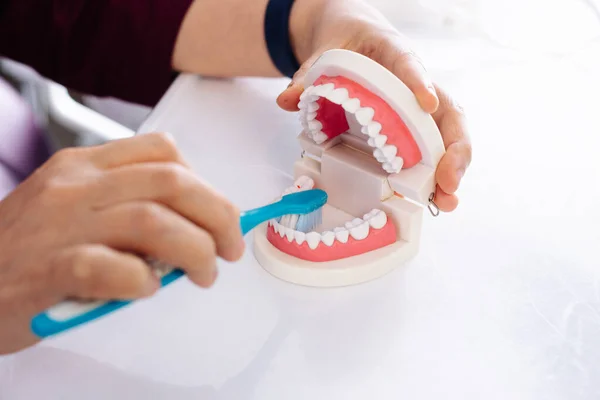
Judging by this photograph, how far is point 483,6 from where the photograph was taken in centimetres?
99

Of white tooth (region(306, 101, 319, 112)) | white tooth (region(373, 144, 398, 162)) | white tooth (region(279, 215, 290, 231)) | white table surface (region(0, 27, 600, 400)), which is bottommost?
white table surface (region(0, 27, 600, 400))

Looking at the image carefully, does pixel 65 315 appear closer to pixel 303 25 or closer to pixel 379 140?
pixel 379 140

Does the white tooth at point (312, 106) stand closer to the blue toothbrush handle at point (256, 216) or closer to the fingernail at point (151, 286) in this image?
the blue toothbrush handle at point (256, 216)

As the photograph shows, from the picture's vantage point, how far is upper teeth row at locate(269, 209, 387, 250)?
0.58 m

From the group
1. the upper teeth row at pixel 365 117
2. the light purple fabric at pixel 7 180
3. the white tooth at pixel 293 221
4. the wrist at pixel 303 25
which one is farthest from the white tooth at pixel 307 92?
the light purple fabric at pixel 7 180

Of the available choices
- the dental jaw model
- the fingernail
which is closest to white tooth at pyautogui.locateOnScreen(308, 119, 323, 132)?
the dental jaw model

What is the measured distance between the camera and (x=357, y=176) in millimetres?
599

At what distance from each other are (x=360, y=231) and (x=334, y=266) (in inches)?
1.5

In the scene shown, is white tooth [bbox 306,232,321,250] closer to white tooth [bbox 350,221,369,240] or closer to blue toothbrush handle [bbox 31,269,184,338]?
white tooth [bbox 350,221,369,240]

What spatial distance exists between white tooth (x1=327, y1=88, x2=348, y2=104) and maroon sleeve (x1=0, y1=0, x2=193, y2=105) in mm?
326

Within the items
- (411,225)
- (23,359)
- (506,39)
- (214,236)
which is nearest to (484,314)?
(411,225)

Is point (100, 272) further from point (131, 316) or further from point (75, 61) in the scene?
point (75, 61)

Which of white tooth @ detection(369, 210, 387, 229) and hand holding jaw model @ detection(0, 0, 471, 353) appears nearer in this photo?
hand holding jaw model @ detection(0, 0, 471, 353)

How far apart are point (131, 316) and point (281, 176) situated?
0.23 m
